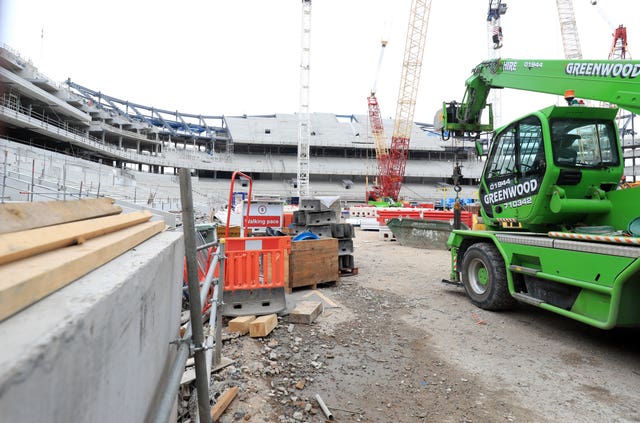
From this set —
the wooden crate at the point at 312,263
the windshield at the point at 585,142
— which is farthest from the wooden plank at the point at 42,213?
the windshield at the point at 585,142

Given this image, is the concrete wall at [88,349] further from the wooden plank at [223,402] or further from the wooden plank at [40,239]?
the wooden plank at [223,402]

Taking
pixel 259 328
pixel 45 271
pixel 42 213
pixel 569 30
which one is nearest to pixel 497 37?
pixel 569 30

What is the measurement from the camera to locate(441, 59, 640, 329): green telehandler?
395 centimetres

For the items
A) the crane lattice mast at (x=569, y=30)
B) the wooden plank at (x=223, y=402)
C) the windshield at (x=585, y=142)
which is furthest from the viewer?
the crane lattice mast at (x=569, y=30)

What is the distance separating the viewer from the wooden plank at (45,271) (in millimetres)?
737

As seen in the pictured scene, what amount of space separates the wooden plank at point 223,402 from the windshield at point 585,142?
5.24m

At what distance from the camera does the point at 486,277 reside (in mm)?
5922

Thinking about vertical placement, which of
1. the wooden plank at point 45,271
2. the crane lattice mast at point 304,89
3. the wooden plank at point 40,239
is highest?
the crane lattice mast at point 304,89

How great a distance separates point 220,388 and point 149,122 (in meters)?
62.9

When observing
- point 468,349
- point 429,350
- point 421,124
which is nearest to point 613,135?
point 468,349

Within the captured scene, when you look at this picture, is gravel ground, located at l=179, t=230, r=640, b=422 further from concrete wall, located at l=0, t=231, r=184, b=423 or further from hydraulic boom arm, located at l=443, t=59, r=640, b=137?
hydraulic boom arm, located at l=443, t=59, r=640, b=137

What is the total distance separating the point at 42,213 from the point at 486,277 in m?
6.09

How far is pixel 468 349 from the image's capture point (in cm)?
428

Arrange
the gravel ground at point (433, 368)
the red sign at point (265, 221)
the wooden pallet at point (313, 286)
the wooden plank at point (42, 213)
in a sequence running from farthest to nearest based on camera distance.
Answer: the red sign at point (265, 221), the wooden pallet at point (313, 286), the gravel ground at point (433, 368), the wooden plank at point (42, 213)
